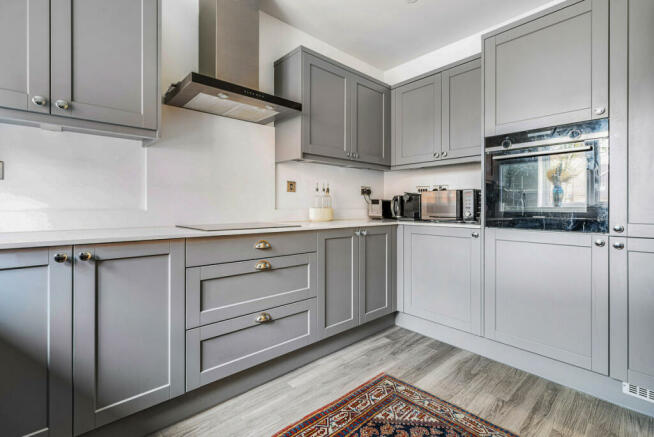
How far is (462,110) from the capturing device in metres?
2.53

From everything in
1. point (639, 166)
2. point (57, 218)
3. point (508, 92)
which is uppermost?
point (508, 92)

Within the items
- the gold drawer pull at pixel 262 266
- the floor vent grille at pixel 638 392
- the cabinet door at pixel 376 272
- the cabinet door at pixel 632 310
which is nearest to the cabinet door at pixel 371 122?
the cabinet door at pixel 376 272

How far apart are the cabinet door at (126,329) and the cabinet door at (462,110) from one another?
2212 mm

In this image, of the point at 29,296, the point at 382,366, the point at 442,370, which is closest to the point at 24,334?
the point at 29,296

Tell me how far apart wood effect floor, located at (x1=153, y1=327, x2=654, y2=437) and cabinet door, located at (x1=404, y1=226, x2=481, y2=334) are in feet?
0.99

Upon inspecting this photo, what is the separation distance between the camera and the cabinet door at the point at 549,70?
5.74 ft

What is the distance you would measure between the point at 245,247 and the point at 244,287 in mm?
229

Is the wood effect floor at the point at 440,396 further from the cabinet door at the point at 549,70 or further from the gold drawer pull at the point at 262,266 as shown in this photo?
the cabinet door at the point at 549,70

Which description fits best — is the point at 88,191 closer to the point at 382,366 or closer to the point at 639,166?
the point at 382,366

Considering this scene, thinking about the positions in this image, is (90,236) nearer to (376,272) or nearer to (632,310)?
(376,272)

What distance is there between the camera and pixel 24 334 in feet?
3.80

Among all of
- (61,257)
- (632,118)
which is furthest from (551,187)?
(61,257)

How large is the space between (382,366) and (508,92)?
206 cm

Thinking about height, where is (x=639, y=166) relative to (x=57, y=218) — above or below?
above
